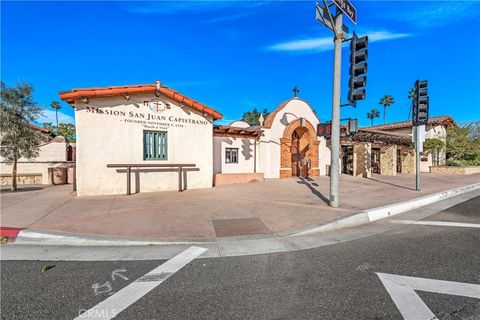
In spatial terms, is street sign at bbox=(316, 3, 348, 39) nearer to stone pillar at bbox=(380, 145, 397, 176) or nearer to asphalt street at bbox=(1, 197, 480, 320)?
asphalt street at bbox=(1, 197, 480, 320)

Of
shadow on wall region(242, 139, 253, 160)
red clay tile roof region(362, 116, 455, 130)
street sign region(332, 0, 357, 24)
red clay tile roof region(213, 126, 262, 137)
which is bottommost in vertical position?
shadow on wall region(242, 139, 253, 160)

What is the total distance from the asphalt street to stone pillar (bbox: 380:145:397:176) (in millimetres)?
15890

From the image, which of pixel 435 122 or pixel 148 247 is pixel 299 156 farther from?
pixel 435 122

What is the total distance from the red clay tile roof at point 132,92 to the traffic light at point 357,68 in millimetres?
6265

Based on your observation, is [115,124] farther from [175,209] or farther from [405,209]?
[405,209]

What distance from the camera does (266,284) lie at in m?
2.90

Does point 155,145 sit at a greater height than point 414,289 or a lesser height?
greater

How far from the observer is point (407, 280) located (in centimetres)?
293

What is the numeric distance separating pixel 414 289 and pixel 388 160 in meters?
18.5

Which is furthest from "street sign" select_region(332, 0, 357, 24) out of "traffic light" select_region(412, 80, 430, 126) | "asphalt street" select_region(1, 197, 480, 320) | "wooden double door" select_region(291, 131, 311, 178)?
"wooden double door" select_region(291, 131, 311, 178)

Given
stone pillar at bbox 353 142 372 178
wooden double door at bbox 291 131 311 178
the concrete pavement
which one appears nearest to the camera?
the concrete pavement

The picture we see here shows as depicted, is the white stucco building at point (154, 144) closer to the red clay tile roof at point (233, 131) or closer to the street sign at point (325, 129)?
the red clay tile roof at point (233, 131)

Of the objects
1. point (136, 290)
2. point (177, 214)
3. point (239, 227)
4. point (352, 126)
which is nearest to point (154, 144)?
point (177, 214)

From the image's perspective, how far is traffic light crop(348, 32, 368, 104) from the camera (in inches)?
245
